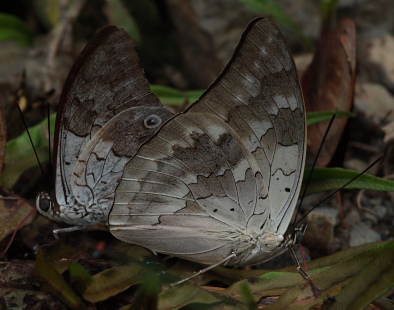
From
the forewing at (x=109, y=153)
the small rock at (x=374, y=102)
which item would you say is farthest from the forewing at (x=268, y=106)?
the small rock at (x=374, y=102)

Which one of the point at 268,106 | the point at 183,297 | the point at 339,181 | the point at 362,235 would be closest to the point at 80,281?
the point at 183,297

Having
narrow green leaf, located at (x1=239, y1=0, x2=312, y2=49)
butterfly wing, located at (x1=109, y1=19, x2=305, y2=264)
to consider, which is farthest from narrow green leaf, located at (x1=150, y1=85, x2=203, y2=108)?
butterfly wing, located at (x1=109, y1=19, x2=305, y2=264)

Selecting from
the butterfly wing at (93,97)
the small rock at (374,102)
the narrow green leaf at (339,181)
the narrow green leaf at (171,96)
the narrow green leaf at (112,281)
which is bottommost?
the narrow green leaf at (112,281)

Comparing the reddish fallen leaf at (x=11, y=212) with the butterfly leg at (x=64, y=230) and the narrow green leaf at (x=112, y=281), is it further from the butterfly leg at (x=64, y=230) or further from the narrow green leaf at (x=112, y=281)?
the narrow green leaf at (x=112, y=281)

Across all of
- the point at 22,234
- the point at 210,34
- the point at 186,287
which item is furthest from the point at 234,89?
the point at 210,34

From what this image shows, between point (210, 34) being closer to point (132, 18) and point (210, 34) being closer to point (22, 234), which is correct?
point (132, 18)

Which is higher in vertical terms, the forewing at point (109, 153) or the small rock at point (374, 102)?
the forewing at point (109, 153)


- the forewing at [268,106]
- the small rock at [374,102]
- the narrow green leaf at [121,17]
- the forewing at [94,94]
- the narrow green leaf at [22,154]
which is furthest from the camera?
the narrow green leaf at [121,17]

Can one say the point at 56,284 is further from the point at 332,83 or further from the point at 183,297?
the point at 332,83
